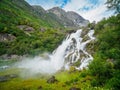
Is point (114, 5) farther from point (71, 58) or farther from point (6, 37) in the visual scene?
point (6, 37)

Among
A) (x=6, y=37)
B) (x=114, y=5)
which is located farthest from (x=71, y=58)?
(x=6, y=37)

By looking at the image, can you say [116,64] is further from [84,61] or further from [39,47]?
[39,47]

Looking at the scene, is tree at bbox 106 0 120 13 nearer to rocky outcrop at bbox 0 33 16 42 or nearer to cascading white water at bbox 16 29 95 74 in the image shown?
cascading white water at bbox 16 29 95 74

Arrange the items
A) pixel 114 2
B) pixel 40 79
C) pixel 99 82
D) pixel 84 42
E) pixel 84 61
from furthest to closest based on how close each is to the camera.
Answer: pixel 84 42, pixel 84 61, pixel 40 79, pixel 114 2, pixel 99 82

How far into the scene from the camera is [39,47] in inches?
6053

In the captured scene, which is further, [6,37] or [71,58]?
[6,37]

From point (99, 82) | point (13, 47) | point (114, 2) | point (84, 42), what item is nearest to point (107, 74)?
point (99, 82)

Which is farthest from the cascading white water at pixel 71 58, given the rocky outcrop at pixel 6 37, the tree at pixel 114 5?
the rocky outcrop at pixel 6 37

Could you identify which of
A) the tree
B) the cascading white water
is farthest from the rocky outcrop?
the tree

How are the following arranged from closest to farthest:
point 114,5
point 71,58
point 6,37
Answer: point 114,5, point 71,58, point 6,37

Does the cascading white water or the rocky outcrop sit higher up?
the rocky outcrop

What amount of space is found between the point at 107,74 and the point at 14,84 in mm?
27264

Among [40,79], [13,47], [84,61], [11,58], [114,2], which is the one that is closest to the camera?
[114,2]

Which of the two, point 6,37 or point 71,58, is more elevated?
point 6,37
